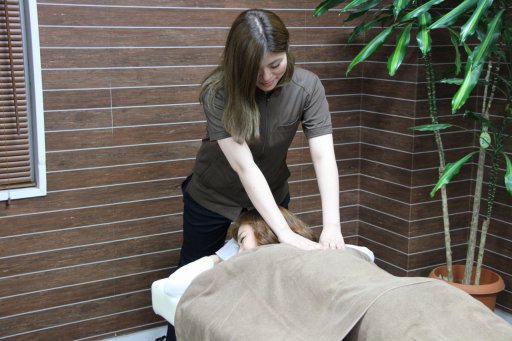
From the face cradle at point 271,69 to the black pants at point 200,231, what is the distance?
570mm

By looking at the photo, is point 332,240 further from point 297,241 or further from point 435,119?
point 435,119

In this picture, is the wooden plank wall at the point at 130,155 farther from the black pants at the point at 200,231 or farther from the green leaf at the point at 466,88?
the green leaf at the point at 466,88

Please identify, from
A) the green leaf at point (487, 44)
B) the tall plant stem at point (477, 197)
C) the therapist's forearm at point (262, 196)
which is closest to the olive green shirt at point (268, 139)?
the therapist's forearm at point (262, 196)

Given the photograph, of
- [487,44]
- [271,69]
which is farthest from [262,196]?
[487,44]

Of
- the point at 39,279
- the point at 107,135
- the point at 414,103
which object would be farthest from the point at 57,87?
the point at 414,103

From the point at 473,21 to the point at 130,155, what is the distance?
135 centimetres

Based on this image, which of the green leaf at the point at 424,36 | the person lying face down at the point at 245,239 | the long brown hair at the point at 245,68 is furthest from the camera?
the green leaf at the point at 424,36

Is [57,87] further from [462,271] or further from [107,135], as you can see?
[462,271]

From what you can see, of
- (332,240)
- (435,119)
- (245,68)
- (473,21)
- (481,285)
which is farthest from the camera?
(481,285)

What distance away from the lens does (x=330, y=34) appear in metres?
3.22

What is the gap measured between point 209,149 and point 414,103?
1.09m

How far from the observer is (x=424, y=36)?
2.66 metres

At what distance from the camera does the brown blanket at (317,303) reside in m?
1.66

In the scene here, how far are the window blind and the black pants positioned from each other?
61cm
